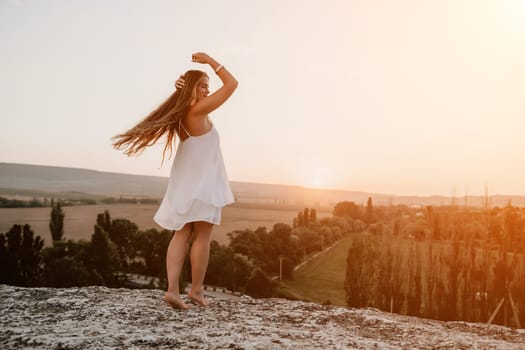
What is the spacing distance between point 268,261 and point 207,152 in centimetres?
2778

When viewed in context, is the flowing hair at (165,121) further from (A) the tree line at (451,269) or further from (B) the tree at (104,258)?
(B) the tree at (104,258)

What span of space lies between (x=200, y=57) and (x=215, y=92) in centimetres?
36

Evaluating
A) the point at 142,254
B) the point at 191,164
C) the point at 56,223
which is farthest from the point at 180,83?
the point at 56,223

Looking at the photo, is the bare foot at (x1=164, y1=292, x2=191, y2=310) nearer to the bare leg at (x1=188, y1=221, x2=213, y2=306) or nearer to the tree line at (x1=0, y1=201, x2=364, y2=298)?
the bare leg at (x1=188, y1=221, x2=213, y2=306)

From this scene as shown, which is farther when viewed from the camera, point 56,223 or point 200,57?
point 56,223

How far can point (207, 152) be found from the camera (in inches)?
168

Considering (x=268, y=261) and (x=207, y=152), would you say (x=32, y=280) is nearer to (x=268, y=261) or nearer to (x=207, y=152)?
(x=268, y=261)

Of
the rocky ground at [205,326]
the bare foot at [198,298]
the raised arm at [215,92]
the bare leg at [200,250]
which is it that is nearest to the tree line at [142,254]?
the rocky ground at [205,326]

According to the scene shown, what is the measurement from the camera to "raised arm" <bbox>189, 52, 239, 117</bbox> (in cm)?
416

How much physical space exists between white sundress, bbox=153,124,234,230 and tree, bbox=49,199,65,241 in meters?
30.3

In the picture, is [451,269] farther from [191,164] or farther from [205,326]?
[205,326]

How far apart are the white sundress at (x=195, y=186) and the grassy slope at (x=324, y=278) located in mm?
23345

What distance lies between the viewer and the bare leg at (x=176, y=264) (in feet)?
13.5

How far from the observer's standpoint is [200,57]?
4277 mm
